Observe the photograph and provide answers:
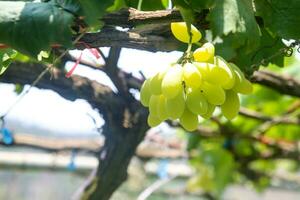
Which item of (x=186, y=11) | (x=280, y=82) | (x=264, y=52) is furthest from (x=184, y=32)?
(x=280, y=82)

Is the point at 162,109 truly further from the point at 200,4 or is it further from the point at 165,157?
the point at 165,157

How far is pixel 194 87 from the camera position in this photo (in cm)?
61

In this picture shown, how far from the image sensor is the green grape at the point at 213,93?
617mm

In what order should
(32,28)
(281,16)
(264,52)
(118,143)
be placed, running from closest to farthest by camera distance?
(32,28), (281,16), (264,52), (118,143)

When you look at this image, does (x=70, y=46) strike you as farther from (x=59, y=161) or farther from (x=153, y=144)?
(x=59, y=161)

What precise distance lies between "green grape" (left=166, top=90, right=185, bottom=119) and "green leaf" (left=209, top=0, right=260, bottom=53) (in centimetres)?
7

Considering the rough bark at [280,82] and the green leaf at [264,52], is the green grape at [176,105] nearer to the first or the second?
the green leaf at [264,52]

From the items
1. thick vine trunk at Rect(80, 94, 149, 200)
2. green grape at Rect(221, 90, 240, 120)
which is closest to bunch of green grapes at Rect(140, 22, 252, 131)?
green grape at Rect(221, 90, 240, 120)

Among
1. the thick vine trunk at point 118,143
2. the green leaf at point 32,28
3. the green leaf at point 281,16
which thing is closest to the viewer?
the green leaf at point 32,28

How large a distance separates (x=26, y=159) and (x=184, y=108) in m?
2.33

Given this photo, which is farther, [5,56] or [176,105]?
[5,56]

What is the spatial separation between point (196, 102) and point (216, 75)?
0.11 feet

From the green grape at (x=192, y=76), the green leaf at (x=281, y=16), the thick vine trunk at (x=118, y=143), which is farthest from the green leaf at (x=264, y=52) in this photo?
the thick vine trunk at (x=118, y=143)

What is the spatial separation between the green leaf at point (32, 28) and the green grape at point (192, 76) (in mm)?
121
